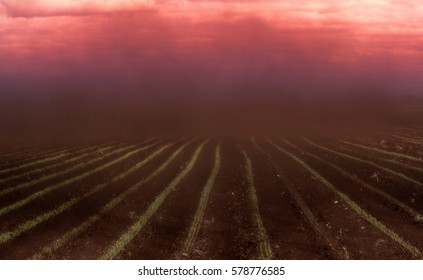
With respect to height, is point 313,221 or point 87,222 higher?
point 87,222

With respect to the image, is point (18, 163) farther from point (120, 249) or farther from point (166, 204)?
point (120, 249)

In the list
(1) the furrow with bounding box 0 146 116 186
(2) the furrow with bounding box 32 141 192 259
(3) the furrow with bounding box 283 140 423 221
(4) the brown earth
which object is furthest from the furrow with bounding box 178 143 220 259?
(1) the furrow with bounding box 0 146 116 186

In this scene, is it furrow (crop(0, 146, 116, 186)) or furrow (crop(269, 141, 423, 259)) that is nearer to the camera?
furrow (crop(269, 141, 423, 259))

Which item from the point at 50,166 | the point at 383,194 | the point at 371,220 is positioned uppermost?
the point at 50,166

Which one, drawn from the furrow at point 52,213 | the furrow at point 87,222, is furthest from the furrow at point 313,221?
the furrow at point 52,213

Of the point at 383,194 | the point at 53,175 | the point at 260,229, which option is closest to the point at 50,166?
the point at 53,175

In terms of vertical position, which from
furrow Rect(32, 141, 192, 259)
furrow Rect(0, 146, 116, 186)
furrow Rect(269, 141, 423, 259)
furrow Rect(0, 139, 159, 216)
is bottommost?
furrow Rect(269, 141, 423, 259)

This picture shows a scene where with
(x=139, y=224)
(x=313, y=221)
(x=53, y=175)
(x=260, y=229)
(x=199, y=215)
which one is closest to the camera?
(x=260, y=229)

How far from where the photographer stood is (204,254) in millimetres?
8812

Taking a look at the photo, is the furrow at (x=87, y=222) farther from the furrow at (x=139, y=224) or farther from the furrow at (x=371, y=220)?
the furrow at (x=371, y=220)

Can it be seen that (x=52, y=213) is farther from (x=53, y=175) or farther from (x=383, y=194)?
(x=383, y=194)

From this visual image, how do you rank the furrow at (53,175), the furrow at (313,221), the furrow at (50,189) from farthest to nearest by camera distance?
the furrow at (53,175) → the furrow at (50,189) → the furrow at (313,221)

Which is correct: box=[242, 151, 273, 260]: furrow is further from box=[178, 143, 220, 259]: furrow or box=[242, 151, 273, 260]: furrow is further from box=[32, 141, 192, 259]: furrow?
box=[32, 141, 192, 259]: furrow
